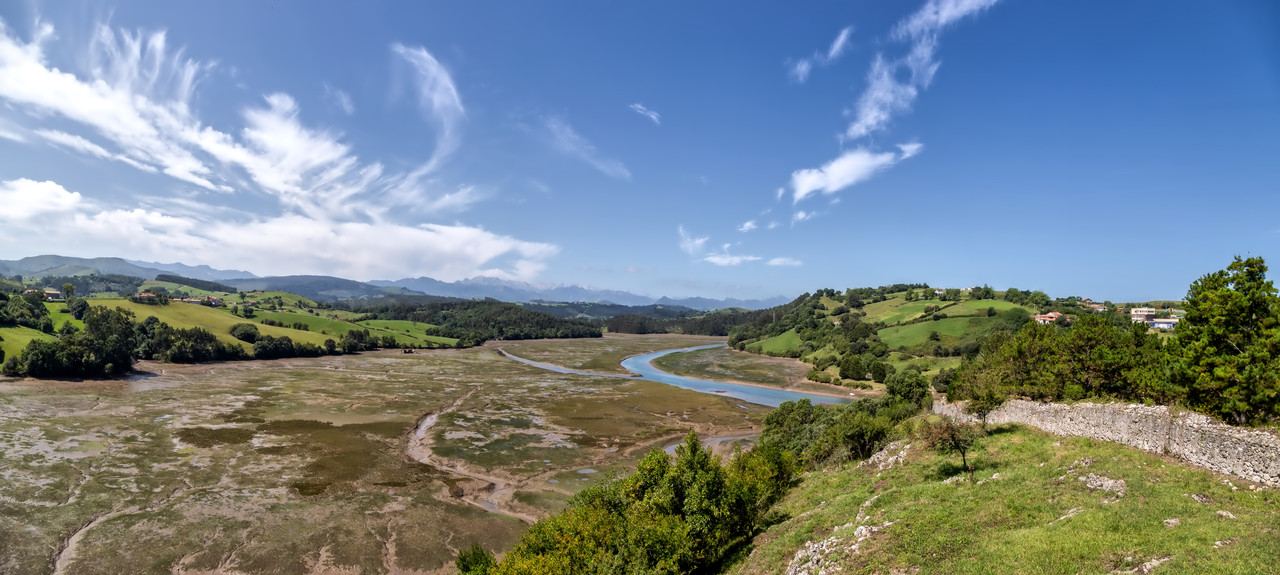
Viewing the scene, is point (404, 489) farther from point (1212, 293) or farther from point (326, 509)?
point (1212, 293)

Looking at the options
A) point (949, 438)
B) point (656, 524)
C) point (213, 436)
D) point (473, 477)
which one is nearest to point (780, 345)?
point (473, 477)

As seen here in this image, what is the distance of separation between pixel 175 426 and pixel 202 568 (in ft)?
133

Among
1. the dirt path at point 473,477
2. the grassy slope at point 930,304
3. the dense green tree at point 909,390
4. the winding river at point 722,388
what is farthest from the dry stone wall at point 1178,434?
the grassy slope at point 930,304

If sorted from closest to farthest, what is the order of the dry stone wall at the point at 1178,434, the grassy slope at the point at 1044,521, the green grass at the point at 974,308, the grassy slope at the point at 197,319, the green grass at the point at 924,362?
1. the grassy slope at the point at 1044,521
2. the dry stone wall at the point at 1178,434
3. the green grass at the point at 924,362
4. the grassy slope at the point at 197,319
5. the green grass at the point at 974,308

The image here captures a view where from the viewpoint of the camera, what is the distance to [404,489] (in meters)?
44.3

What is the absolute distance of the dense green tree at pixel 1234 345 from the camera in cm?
2257

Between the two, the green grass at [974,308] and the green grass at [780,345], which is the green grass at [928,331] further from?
the green grass at [780,345]

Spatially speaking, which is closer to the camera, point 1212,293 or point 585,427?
point 1212,293

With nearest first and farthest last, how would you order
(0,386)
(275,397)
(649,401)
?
(0,386), (275,397), (649,401)

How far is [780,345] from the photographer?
18688cm

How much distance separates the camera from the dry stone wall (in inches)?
713

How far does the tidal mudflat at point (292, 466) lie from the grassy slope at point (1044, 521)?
25.4m

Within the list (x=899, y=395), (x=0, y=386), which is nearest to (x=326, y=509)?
(x=899, y=395)

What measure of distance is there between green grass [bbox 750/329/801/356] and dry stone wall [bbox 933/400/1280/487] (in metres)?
149
